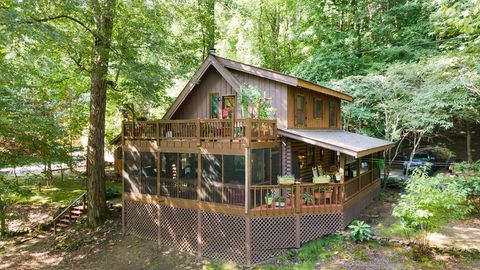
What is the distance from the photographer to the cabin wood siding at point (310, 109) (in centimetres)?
1333

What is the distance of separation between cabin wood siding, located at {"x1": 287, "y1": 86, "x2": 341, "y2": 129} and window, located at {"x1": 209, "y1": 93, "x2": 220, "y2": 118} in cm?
345

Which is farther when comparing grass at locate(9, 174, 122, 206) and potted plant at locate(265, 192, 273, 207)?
grass at locate(9, 174, 122, 206)

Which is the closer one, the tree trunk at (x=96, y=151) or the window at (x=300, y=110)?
the window at (x=300, y=110)

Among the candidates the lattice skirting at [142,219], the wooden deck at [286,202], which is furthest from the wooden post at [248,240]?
the lattice skirting at [142,219]

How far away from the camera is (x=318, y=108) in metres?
16.0

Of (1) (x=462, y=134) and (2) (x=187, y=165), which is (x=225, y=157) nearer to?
(2) (x=187, y=165)

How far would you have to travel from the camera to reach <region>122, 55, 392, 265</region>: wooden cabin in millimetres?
11164

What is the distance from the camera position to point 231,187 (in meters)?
11.3

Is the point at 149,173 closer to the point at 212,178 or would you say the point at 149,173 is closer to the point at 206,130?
the point at 212,178

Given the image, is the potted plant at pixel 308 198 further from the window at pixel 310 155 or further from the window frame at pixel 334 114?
the window frame at pixel 334 114

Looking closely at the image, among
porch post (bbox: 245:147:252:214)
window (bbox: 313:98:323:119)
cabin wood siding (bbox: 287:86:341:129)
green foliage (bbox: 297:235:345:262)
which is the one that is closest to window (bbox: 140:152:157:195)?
porch post (bbox: 245:147:252:214)

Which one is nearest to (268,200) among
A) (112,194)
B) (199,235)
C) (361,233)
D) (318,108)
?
(199,235)

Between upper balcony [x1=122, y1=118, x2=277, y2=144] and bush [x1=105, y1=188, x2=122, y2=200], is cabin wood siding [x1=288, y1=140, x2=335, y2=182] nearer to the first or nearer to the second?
upper balcony [x1=122, y1=118, x2=277, y2=144]

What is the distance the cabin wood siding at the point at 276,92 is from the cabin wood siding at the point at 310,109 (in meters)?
0.22
